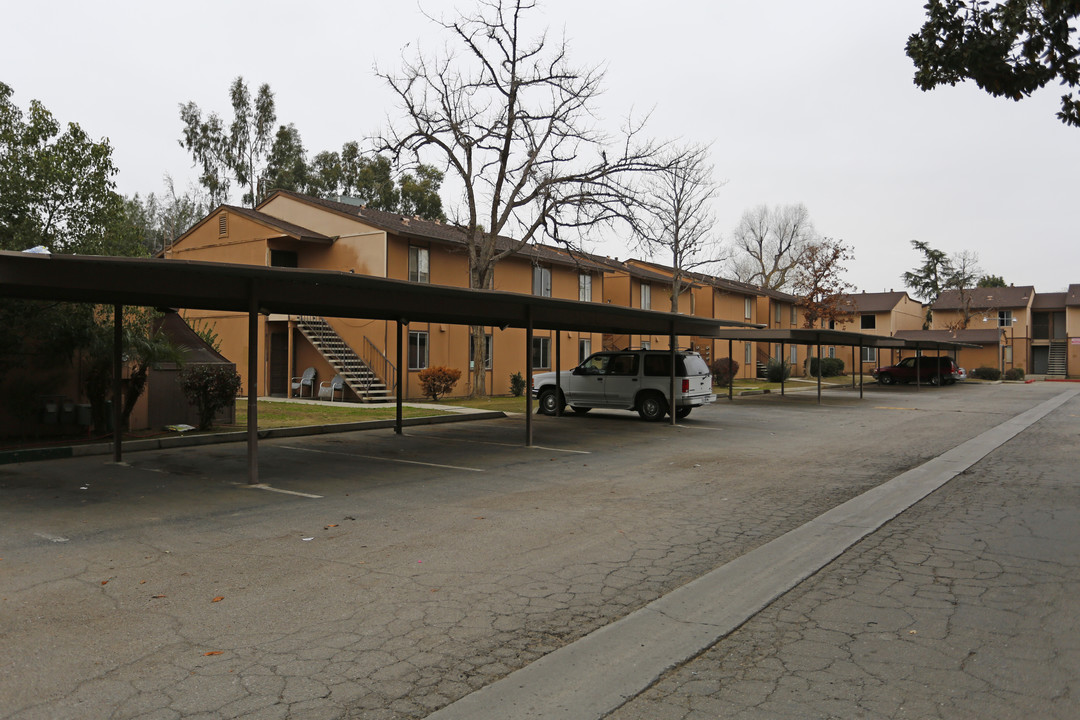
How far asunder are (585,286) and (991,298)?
5096 cm

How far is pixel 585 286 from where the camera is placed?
3612 cm

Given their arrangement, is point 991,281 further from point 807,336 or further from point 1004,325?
point 807,336

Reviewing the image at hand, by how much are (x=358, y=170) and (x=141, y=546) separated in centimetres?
4896

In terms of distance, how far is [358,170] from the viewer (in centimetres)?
5228

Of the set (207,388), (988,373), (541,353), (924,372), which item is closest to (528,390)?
(207,388)

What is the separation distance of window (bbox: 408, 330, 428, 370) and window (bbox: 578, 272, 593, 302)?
10.3 meters

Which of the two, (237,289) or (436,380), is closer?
(237,289)

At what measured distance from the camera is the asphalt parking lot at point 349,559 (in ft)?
13.0

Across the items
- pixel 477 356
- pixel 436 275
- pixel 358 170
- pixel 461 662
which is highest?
pixel 358 170

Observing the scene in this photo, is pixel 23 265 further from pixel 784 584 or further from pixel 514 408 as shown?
pixel 514 408

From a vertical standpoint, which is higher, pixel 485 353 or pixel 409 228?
pixel 409 228

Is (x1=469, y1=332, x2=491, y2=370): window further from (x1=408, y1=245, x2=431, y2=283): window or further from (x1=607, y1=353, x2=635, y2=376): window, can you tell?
(x1=607, y1=353, x2=635, y2=376): window

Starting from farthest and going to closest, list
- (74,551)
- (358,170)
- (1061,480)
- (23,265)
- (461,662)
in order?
(358,170) < (1061,480) < (23,265) < (74,551) < (461,662)

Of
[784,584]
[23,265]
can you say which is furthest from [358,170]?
[784,584]
